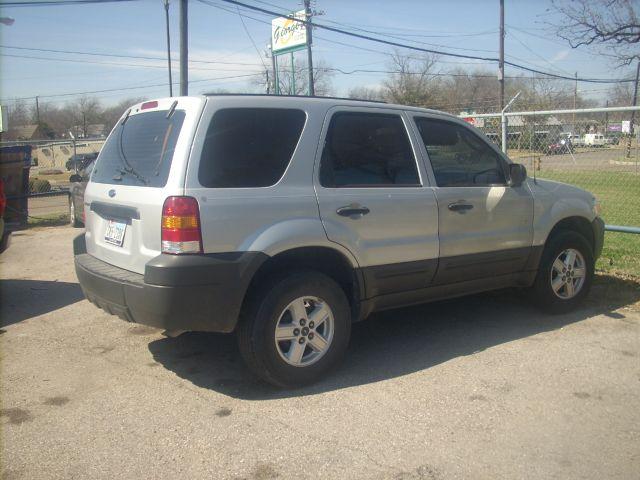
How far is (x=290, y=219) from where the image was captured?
3850 mm

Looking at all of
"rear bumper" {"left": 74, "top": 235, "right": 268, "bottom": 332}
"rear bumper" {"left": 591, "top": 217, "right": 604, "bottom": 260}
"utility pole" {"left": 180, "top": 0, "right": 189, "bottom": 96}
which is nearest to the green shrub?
"utility pole" {"left": 180, "top": 0, "right": 189, "bottom": 96}

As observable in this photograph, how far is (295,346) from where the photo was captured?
4.01 m

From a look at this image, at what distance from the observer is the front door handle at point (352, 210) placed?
408 cm

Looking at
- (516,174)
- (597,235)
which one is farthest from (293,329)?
(597,235)

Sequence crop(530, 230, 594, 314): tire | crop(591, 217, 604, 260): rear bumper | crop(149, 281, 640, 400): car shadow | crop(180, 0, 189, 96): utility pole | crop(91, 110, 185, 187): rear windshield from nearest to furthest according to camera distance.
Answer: crop(91, 110, 185, 187): rear windshield < crop(149, 281, 640, 400): car shadow < crop(530, 230, 594, 314): tire < crop(591, 217, 604, 260): rear bumper < crop(180, 0, 189, 96): utility pole

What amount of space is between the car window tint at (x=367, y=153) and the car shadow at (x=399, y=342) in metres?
1.38

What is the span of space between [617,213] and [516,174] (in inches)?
291

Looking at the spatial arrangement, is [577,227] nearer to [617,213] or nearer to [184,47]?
[617,213]

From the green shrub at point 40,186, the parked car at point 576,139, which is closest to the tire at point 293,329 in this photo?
the parked car at point 576,139

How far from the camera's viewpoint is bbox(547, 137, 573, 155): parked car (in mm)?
8570

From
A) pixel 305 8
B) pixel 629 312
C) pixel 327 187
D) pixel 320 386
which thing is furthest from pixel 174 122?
pixel 305 8

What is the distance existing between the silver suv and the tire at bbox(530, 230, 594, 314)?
0.46 meters

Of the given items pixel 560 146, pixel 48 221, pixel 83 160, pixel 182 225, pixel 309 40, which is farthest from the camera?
pixel 309 40

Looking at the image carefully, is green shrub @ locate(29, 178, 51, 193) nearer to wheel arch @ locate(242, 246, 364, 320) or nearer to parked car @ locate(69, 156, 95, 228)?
parked car @ locate(69, 156, 95, 228)
